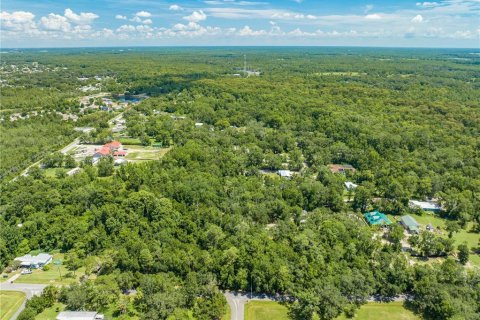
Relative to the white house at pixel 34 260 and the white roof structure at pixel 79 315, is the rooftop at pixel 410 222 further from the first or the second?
the white house at pixel 34 260

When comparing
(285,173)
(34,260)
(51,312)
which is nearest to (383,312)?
(51,312)

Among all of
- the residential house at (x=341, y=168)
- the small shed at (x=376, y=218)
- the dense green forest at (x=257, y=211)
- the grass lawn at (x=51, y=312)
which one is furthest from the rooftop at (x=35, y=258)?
the residential house at (x=341, y=168)

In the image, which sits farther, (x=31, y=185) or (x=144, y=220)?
(x=31, y=185)

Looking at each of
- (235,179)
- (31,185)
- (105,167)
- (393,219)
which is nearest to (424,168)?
(393,219)

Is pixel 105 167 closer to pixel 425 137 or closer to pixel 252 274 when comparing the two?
pixel 252 274

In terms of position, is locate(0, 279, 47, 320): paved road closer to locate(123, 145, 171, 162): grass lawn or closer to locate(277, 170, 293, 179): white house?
locate(123, 145, 171, 162): grass lawn

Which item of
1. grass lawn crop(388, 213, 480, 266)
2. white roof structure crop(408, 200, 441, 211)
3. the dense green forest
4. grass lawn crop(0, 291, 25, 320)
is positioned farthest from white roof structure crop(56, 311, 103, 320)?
white roof structure crop(408, 200, 441, 211)

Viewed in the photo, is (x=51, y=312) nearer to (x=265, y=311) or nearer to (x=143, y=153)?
(x=265, y=311)
